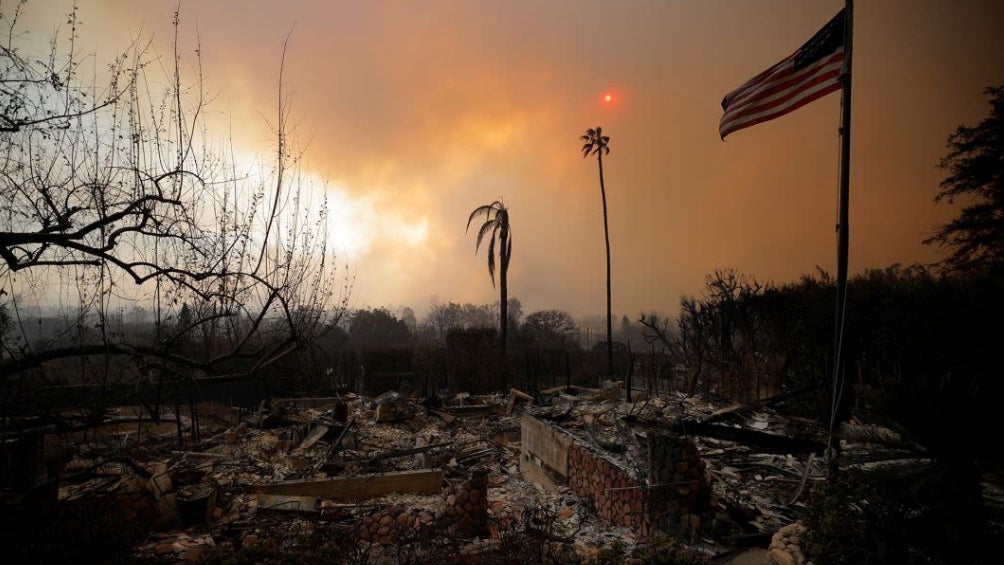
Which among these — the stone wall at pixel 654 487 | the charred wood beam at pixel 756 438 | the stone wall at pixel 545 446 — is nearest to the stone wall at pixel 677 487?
the stone wall at pixel 654 487

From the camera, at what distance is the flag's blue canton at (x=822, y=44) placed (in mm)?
4906

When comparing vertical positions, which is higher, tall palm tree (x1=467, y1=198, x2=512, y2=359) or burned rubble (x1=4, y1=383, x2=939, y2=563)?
tall palm tree (x1=467, y1=198, x2=512, y2=359)

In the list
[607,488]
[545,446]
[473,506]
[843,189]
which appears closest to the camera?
[843,189]

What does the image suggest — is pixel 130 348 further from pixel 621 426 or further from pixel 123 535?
pixel 621 426

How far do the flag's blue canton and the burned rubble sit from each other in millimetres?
4724

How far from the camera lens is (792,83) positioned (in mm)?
5422

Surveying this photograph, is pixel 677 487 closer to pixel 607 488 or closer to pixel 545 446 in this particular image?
pixel 607 488

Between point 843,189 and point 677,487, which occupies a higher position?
point 843,189

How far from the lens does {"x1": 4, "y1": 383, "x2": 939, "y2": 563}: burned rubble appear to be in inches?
212

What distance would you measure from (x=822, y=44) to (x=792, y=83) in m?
0.49

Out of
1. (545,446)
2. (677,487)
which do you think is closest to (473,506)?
(677,487)

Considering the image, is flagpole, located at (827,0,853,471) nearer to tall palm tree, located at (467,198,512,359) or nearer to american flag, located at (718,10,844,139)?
american flag, located at (718,10,844,139)

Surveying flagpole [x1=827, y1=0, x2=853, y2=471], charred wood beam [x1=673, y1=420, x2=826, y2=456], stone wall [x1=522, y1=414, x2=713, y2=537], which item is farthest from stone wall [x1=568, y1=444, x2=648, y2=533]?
flagpole [x1=827, y1=0, x2=853, y2=471]

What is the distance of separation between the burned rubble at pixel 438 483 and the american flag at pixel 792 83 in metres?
4.36
